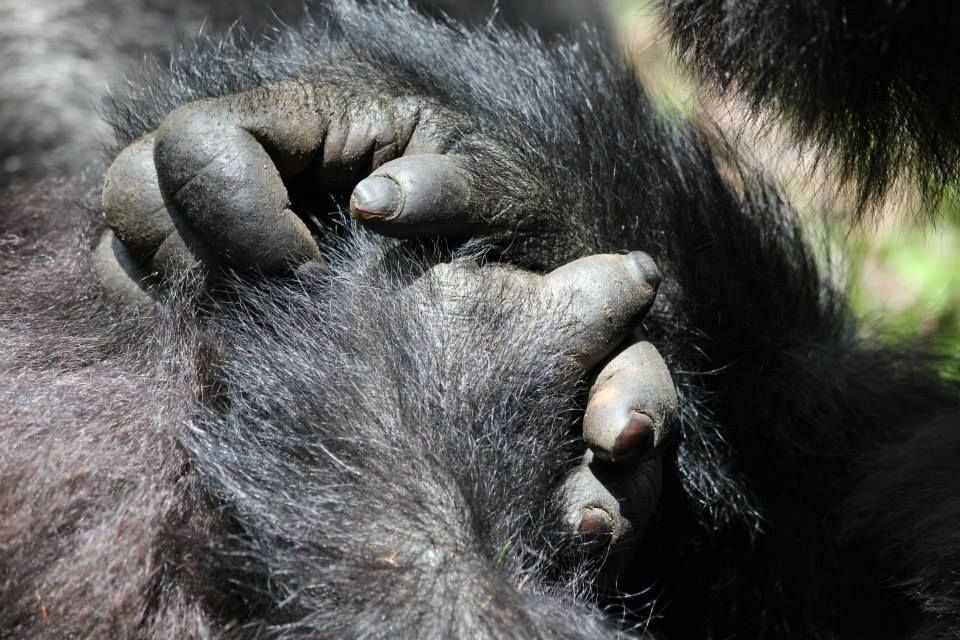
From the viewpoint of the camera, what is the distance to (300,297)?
3.96 ft

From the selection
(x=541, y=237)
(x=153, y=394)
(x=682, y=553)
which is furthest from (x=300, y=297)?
(x=682, y=553)

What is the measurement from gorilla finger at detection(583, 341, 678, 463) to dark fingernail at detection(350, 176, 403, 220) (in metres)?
0.30

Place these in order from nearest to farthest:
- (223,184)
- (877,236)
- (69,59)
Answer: (223,184) < (69,59) < (877,236)

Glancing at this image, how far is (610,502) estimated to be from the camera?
1.17 m

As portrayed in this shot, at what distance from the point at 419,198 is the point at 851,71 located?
1.53 feet

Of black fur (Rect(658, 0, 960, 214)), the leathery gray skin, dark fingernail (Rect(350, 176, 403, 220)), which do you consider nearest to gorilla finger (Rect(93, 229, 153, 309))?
the leathery gray skin

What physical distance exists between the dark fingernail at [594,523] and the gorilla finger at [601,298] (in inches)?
6.3

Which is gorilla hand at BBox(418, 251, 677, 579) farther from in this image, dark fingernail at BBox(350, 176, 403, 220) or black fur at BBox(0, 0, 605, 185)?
black fur at BBox(0, 0, 605, 185)

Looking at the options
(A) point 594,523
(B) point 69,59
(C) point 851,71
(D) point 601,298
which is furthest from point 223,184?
(B) point 69,59

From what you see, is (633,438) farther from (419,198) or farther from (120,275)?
(120,275)

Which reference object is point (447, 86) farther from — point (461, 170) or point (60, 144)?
point (60, 144)

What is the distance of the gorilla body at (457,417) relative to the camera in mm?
1046

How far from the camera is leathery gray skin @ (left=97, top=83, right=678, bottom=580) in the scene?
1.11m

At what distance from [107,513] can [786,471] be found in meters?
0.96
